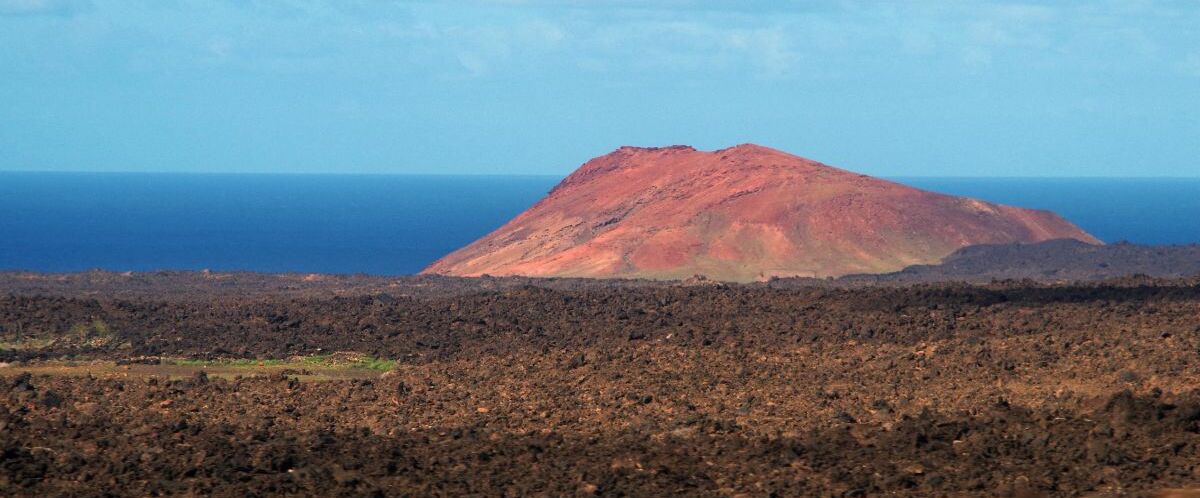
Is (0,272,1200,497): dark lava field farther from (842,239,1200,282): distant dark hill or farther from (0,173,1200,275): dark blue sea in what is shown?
(0,173,1200,275): dark blue sea

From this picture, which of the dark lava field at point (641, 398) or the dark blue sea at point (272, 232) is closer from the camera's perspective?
the dark lava field at point (641, 398)

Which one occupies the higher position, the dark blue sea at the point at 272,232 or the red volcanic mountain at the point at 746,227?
the red volcanic mountain at the point at 746,227

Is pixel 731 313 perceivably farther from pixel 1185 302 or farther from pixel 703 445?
pixel 703 445

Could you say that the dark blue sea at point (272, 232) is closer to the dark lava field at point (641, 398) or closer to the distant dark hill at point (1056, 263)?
the distant dark hill at point (1056, 263)

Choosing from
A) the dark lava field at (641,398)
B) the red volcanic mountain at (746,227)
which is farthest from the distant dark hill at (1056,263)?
the dark lava field at (641,398)

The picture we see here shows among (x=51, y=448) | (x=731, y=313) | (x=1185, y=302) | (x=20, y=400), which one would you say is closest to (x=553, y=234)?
(x=731, y=313)

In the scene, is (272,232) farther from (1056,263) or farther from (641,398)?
(641,398)

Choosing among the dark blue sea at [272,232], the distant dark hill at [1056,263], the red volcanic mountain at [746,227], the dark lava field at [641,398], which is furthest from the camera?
the dark blue sea at [272,232]
